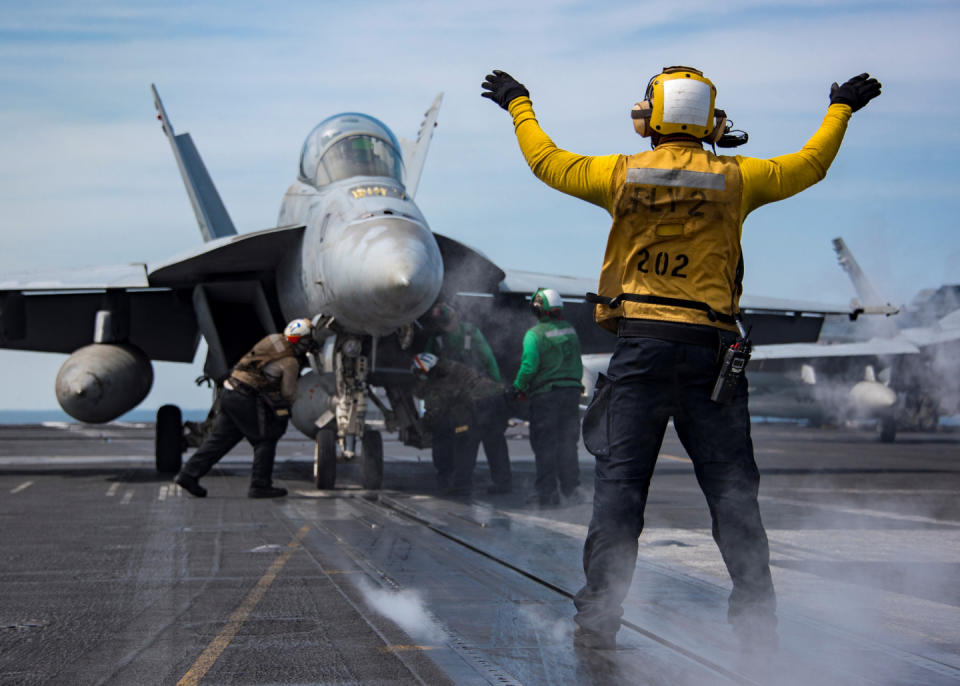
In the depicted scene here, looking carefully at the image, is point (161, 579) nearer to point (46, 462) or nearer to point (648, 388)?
point (648, 388)

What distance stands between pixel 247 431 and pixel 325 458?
0.91 m

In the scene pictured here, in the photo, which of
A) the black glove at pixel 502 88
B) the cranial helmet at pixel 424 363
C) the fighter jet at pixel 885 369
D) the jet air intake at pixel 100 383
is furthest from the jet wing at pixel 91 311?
the fighter jet at pixel 885 369

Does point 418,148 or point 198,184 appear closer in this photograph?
point 418,148

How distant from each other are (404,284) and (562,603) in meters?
4.44

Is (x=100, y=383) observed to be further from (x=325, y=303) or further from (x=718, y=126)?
(x=718, y=126)

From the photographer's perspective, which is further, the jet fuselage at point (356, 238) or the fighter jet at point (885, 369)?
the fighter jet at point (885, 369)

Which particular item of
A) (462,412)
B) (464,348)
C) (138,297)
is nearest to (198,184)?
(138,297)

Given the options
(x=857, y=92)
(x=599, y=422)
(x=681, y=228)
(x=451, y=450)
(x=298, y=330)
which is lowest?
(x=451, y=450)

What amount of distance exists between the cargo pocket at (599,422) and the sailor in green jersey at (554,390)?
581cm

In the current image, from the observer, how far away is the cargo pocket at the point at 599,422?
4016 mm

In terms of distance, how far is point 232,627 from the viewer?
437 cm

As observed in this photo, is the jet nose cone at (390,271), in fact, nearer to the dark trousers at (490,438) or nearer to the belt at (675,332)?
the dark trousers at (490,438)

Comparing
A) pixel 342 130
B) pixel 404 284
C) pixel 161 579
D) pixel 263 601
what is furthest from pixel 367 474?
pixel 263 601

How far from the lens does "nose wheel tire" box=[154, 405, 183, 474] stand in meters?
14.5
